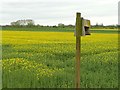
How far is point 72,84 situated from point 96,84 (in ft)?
2.44

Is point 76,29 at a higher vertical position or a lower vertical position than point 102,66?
higher

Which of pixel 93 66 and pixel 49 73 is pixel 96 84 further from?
pixel 93 66

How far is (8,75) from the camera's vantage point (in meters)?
10.2

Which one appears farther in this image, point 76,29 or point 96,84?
point 96,84

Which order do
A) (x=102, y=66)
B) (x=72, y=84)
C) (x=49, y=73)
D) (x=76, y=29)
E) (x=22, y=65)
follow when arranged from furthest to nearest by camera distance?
(x=102, y=66), (x=22, y=65), (x=49, y=73), (x=72, y=84), (x=76, y=29)

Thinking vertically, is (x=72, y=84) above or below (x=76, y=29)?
below

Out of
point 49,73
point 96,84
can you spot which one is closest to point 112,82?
point 96,84

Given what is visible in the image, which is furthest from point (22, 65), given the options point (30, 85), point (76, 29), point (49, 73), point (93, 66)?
point (76, 29)

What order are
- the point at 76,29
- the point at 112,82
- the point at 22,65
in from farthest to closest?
1. the point at 22,65
2. the point at 112,82
3. the point at 76,29

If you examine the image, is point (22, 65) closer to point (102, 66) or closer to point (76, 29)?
point (102, 66)

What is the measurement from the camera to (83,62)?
A: 46.6 feet

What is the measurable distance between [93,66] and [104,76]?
7.47 ft

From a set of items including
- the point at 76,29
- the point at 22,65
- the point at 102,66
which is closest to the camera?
the point at 76,29

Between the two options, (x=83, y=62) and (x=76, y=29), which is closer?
(x=76, y=29)
